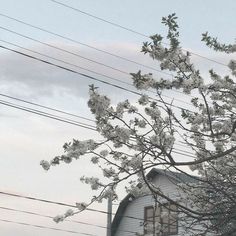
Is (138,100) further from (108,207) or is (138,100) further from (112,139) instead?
(108,207)

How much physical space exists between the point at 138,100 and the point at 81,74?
8.18 m

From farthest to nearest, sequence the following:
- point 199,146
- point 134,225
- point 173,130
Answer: point 134,225 < point 199,146 < point 173,130

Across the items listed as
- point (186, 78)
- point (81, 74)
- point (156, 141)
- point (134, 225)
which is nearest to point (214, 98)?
point (186, 78)

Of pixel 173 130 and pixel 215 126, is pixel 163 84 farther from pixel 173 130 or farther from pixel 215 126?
pixel 215 126

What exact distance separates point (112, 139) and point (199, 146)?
3404 millimetres

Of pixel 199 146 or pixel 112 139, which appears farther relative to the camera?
pixel 199 146

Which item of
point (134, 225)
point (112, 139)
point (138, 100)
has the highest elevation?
point (134, 225)

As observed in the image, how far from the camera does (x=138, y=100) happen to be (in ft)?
34.6

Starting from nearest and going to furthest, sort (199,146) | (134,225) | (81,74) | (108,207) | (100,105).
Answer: (100,105) → (199,146) → (81,74) → (108,207) → (134,225)

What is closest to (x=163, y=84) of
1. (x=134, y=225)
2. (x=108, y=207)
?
(x=108, y=207)

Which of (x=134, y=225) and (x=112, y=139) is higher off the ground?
(x=134, y=225)

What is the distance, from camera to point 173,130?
10047mm

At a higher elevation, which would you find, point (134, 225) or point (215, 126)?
point (134, 225)

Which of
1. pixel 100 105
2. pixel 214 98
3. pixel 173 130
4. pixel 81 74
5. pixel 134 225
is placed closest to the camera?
pixel 100 105
